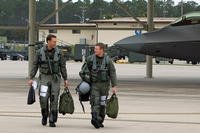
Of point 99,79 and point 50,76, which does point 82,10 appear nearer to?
point 50,76

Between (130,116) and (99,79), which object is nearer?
(99,79)

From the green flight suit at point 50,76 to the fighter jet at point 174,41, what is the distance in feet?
39.3

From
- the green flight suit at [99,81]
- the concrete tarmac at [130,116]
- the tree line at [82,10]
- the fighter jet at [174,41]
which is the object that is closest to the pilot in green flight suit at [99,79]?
the green flight suit at [99,81]

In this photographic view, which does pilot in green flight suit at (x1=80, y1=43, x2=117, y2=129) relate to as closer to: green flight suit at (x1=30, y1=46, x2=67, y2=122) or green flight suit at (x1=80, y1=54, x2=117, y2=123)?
green flight suit at (x1=80, y1=54, x2=117, y2=123)

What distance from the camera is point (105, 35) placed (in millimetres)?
64562

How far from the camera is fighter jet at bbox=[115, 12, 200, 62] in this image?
23281mm

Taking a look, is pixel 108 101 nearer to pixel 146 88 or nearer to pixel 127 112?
pixel 127 112

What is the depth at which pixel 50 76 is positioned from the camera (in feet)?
38.5

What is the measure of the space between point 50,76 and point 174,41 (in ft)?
40.1

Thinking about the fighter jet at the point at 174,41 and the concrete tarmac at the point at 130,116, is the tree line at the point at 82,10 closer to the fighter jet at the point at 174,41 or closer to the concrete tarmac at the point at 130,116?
the fighter jet at the point at 174,41

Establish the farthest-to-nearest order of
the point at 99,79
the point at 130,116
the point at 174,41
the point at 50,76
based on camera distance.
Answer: the point at 174,41 < the point at 130,116 < the point at 50,76 < the point at 99,79

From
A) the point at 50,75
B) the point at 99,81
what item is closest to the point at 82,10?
the point at 50,75

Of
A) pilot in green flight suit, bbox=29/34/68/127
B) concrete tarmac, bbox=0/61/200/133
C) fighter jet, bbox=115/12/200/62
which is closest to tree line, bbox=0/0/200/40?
fighter jet, bbox=115/12/200/62

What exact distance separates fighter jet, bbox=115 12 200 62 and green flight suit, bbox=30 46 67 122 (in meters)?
12.0
